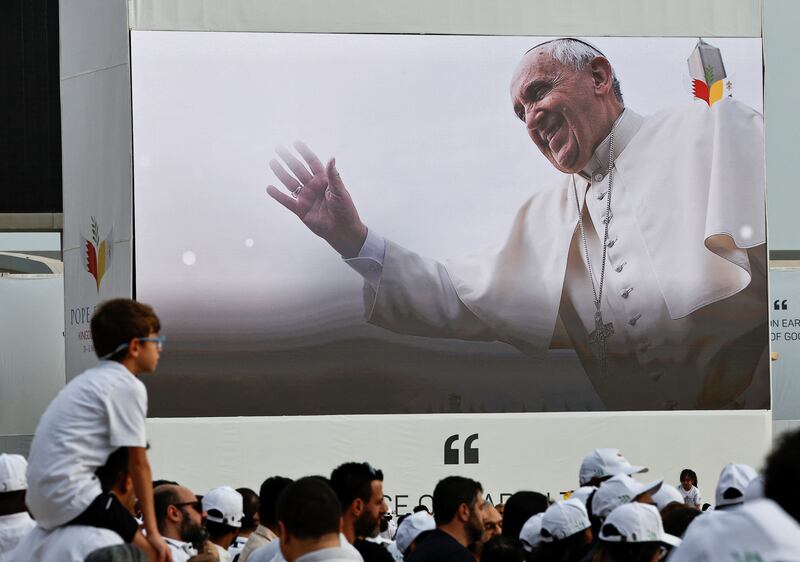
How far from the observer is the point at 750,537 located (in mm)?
1779

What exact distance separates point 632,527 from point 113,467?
5.77 feet

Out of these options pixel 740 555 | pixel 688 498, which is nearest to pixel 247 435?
pixel 688 498

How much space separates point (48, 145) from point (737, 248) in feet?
32.3

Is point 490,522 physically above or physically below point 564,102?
below

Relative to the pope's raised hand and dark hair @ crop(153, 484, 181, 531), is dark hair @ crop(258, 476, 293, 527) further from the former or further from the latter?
the pope's raised hand

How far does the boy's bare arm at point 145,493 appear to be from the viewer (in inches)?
150

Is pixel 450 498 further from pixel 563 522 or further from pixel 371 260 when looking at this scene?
pixel 371 260

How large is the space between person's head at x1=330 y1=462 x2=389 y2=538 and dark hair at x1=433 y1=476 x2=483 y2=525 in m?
0.46

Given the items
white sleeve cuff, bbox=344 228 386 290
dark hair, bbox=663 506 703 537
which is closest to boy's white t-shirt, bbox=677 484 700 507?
white sleeve cuff, bbox=344 228 386 290

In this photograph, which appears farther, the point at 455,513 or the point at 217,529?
the point at 217,529

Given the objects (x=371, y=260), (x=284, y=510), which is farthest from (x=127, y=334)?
(x=371, y=260)

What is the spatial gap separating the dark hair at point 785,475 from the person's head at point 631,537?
2.67 m

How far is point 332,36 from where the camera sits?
15.4 metres

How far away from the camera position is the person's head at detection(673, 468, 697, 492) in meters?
14.9
